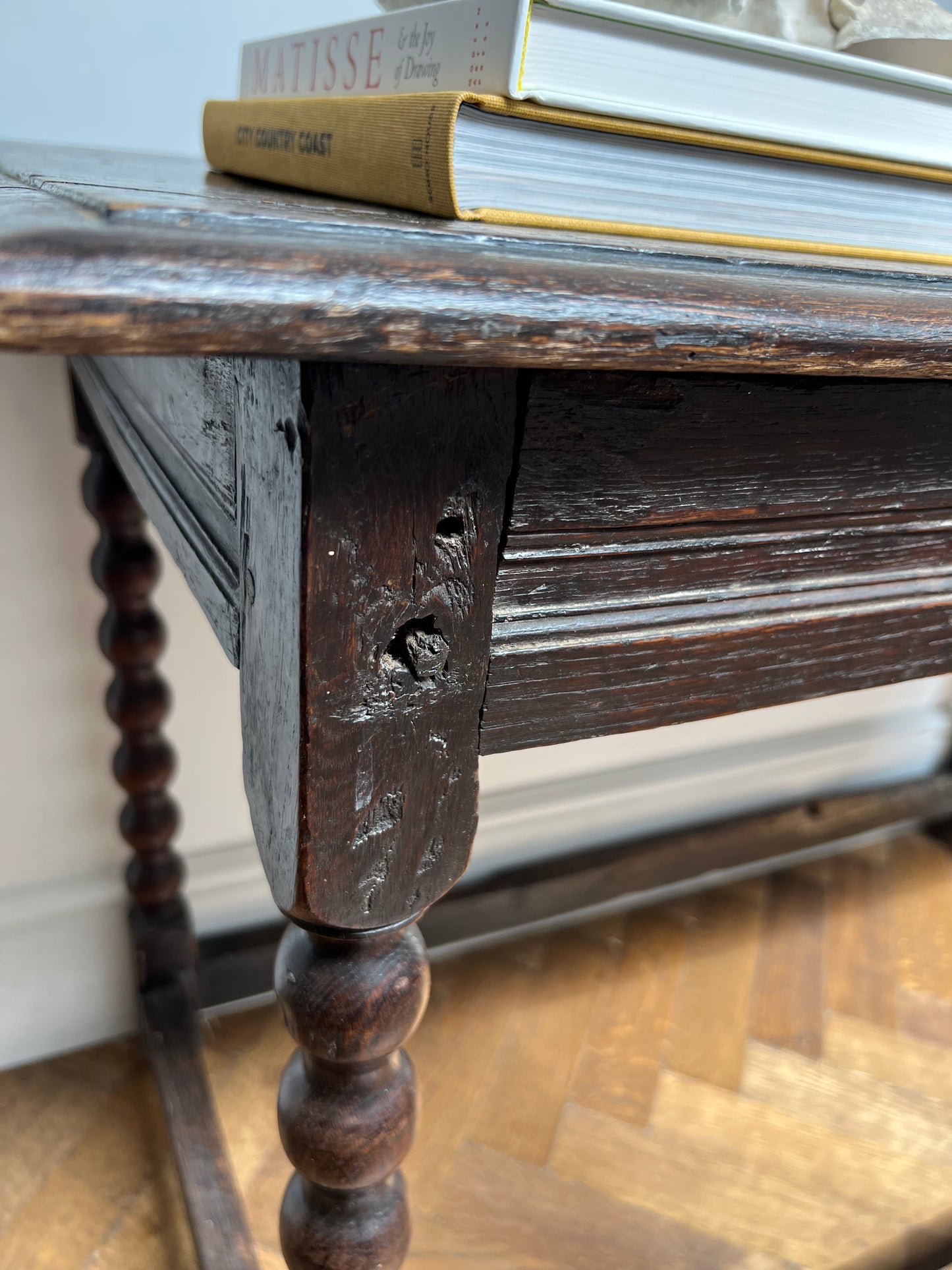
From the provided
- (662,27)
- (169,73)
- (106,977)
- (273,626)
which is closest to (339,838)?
(273,626)

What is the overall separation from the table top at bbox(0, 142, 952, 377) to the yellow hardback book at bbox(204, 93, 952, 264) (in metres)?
0.03

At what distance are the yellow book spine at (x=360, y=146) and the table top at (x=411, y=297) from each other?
24 mm

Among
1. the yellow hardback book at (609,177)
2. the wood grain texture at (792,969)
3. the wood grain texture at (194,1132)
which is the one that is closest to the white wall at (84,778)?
the wood grain texture at (194,1132)

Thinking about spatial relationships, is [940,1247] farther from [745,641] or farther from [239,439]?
[239,439]

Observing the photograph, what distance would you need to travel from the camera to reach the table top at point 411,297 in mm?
162

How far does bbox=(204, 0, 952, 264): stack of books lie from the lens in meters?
0.29

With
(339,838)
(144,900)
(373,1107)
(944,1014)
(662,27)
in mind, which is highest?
(662,27)

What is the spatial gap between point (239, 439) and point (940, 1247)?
933 mm

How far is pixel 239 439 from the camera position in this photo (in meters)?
0.27

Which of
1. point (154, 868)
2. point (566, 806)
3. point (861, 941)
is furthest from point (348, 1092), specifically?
point (861, 941)

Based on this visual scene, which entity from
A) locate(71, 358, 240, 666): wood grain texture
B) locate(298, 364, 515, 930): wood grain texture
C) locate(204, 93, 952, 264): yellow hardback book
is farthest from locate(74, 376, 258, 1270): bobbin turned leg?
locate(298, 364, 515, 930): wood grain texture

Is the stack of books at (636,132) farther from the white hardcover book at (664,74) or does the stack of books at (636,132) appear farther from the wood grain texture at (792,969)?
the wood grain texture at (792,969)

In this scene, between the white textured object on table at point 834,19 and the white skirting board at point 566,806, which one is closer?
the white textured object on table at point 834,19

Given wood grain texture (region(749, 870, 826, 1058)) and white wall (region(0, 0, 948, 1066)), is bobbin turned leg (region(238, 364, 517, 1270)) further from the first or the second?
wood grain texture (region(749, 870, 826, 1058))
